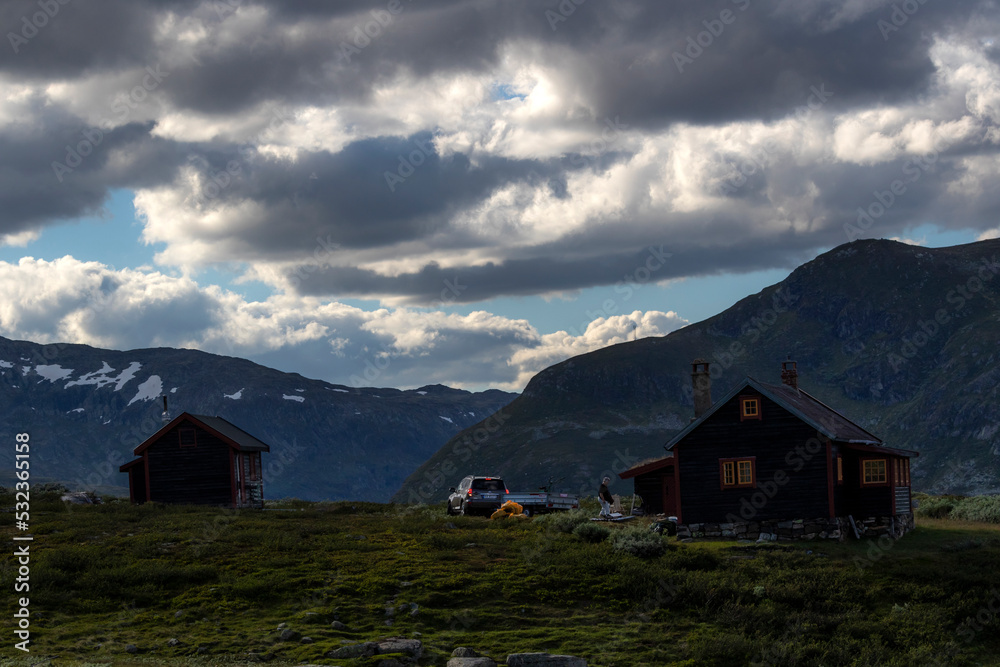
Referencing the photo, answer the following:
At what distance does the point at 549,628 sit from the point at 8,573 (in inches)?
645

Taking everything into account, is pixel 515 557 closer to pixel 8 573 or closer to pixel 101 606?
pixel 101 606

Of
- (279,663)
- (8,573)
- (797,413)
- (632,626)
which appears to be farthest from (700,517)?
(8,573)

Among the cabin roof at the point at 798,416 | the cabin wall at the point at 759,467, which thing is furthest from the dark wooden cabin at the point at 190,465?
the cabin wall at the point at 759,467

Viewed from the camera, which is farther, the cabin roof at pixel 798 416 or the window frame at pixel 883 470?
the window frame at pixel 883 470

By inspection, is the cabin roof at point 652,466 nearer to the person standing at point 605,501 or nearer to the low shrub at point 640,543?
the person standing at point 605,501

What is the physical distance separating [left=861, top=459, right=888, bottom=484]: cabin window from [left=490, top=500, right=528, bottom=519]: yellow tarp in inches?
601

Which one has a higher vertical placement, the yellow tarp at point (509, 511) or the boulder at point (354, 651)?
the boulder at point (354, 651)

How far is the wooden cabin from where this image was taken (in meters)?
39.9

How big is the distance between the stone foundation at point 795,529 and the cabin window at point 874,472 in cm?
150

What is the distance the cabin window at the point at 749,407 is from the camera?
4078cm

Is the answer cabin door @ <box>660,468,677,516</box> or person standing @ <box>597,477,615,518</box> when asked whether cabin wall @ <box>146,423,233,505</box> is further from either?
cabin door @ <box>660,468,677,516</box>

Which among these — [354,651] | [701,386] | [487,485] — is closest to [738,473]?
[701,386]

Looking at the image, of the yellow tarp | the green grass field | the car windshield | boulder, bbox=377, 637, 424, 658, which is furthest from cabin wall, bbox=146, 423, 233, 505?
boulder, bbox=377, 637, 424, 658

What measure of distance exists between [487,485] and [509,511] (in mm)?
3876
